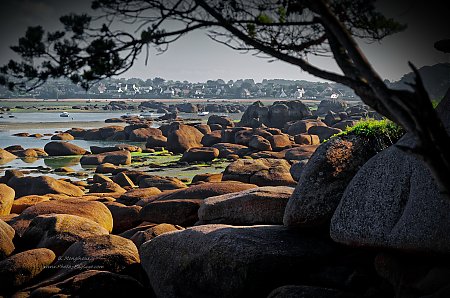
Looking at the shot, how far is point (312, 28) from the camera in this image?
5.99m

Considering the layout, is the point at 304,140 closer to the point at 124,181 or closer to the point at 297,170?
the point at 124,181

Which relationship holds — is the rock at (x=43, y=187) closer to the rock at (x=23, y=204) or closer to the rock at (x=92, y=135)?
the rock at (x=23, y=204)

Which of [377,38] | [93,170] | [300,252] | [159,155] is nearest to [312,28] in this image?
[377,38]

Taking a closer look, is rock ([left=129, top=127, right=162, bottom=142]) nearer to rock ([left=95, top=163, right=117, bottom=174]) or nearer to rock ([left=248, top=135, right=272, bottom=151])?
rock ([left=248, top=135, right=272, bottom=151])

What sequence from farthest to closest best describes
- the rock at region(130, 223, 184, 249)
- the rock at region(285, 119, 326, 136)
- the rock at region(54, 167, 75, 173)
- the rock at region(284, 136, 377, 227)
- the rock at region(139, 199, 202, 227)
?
the rock at region(285, 119, 326, 136) → the rock at region(54, 167, 75, 173) → the rock at region(139, 199, 202, 227) → the rock at region(130, 223, 184, 249) → the rock at region(284, 136, 377, 227)

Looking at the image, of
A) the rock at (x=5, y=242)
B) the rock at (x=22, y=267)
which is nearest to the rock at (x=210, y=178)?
the rock at (x=5, y=242)

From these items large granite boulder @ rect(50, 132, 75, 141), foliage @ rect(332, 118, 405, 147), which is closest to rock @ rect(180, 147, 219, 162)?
large granite boulder @ rect(50, 132, 75, 141)

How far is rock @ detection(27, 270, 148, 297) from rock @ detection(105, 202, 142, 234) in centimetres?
533

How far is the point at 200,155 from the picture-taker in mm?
36469

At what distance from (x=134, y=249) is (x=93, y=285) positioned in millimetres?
1794

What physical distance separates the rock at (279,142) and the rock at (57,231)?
29.9 meters

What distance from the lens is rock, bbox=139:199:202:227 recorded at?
13.0 m

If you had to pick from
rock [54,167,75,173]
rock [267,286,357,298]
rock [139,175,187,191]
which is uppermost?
rock [267,286,357,298]

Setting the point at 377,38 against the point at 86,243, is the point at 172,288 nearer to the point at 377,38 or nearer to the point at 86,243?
the point at 86,243
